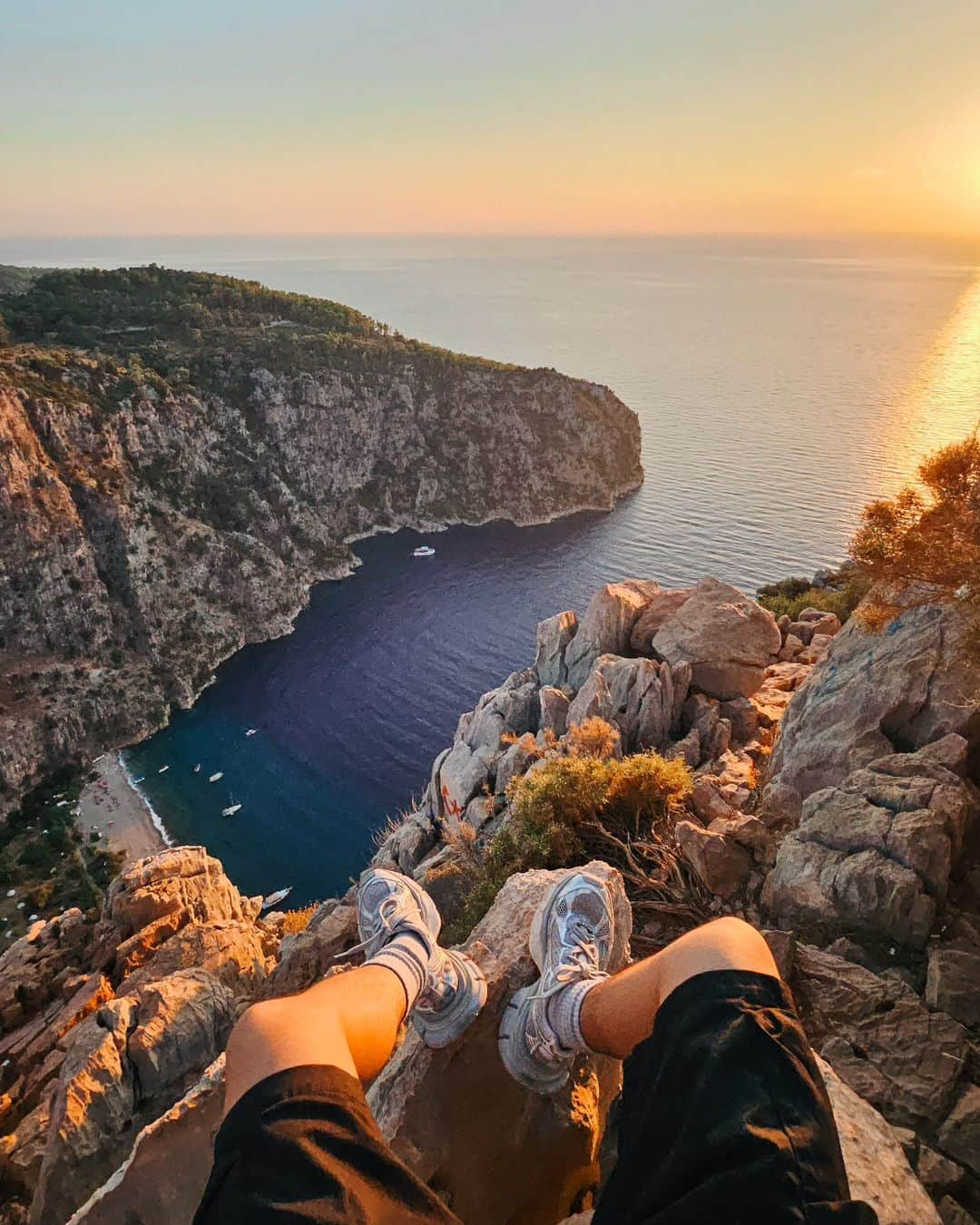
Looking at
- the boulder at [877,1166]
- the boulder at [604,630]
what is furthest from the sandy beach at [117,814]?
the boulder at [877,1166]

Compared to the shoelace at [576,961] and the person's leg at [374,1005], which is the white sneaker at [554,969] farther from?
the person's leg at [374,1005]

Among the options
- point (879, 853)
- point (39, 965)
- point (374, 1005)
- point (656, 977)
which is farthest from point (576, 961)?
point (39, 965)

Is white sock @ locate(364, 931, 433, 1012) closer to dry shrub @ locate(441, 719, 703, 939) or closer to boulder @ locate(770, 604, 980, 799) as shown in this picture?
dry shrub @ locate(441, 719, 703, 939)

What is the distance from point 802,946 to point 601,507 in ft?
279

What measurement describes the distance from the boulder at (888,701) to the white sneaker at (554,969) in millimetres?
4690

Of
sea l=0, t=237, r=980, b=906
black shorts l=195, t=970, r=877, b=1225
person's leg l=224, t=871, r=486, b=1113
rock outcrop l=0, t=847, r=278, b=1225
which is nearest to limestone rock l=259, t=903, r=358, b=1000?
rock outcrop l=0, t=847, r=278, b=1225

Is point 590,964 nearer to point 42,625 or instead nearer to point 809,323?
point 42,625

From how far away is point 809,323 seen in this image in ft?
609

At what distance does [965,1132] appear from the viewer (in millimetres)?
4023

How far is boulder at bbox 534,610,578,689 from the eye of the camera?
1989cm

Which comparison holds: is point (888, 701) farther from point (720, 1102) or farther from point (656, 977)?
point (720, 1102)

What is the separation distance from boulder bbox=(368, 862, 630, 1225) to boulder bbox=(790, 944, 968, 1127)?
5.28ft

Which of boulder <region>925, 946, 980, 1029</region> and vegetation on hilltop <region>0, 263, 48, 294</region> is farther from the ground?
vegetation on hilltop <region>0, 263, 48, 294</region>

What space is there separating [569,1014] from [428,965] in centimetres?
95
